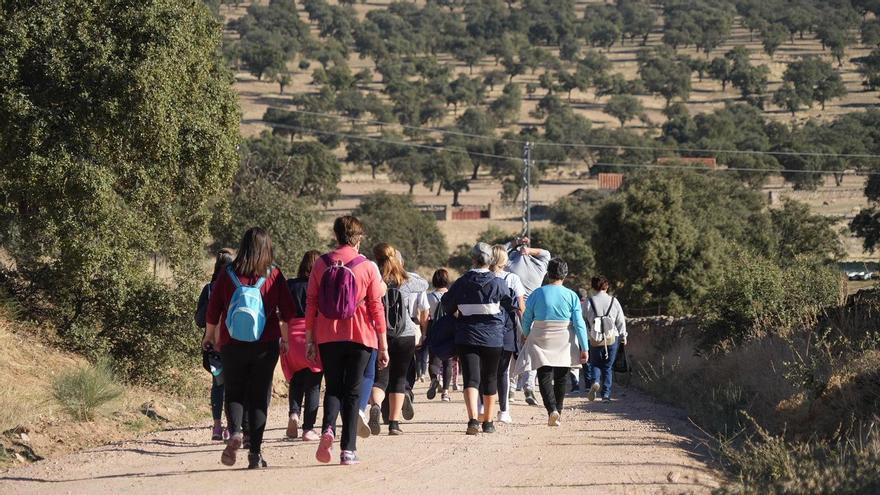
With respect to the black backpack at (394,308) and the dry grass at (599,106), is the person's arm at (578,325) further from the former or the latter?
the dry grass at (599,106)

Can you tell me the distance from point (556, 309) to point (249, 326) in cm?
429

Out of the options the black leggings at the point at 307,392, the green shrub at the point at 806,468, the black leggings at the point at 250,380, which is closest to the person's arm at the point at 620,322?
the green shrub at the point at 806,468

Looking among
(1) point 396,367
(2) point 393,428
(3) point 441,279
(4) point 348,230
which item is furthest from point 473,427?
(3) point 441,279

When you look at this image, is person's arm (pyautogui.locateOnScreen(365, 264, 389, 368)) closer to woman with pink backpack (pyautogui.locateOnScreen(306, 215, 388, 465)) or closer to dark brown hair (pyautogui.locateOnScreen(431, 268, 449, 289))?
woman with pink backpack (pyautogui.locateOnScreen(306, 215, 388, 465))

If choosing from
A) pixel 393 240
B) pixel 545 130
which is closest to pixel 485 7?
pixel 545 130

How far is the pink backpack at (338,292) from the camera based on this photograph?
9617 mm

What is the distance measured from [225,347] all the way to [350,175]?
314ft

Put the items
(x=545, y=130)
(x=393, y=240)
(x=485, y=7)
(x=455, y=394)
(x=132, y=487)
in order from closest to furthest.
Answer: (x=132, y=487) < (x=455, y=394) < (x=393, y=240) < (x=545, y=130) < (x=485, y=7)

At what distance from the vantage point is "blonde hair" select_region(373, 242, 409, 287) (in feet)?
38.6

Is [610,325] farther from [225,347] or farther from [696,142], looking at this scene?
[696,142]

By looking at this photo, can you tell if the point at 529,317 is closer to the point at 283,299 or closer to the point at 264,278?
the point at 283,299

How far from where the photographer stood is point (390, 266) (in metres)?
11.8

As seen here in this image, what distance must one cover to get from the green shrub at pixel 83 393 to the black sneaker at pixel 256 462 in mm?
4083

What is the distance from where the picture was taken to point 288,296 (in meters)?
9.60
